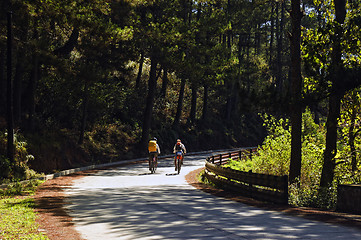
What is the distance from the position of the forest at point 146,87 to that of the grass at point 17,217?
4121mm

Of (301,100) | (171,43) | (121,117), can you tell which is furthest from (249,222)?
(121,117)

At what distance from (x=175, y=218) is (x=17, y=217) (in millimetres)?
4020

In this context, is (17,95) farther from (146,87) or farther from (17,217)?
(146,87)

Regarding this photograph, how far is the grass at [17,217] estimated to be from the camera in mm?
9531

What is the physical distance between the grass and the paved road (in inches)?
40.7

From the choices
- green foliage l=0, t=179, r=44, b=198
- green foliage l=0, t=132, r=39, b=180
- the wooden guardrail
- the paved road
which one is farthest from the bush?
green foliage l=0, t=132, r=39, b=180

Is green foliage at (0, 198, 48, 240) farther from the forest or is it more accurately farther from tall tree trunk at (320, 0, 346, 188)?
tall tree trunk at (320, 0, 346, 188)

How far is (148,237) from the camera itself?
9055 mm

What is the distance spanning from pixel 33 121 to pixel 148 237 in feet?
66.6

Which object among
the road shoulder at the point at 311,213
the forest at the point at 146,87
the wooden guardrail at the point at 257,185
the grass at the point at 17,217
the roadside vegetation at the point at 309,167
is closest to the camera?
the grass at the point at 17,217

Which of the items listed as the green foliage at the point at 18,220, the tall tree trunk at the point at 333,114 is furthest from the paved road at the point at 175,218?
the tall tree trunk at the point at 333,114

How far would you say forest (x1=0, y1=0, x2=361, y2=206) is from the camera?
16719 millimetres

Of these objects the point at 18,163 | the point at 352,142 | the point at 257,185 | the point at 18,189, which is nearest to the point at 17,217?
the point at 18,189

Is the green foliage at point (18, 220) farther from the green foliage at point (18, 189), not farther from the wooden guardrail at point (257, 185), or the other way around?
the wooden guardrail at point (257, 185)
